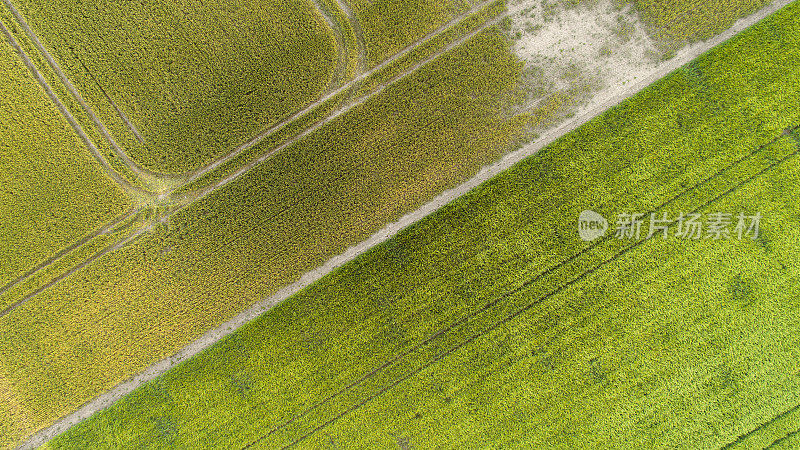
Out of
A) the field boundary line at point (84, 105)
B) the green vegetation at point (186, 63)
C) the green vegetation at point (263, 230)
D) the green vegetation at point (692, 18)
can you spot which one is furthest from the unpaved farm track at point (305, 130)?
the green vegetation at point (692, 18)

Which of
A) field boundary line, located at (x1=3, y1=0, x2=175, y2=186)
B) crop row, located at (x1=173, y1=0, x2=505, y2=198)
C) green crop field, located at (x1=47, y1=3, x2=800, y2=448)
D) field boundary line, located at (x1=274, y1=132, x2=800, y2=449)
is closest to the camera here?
green crop field, located at (x1=47, y1=3, x2=800, y2=448)

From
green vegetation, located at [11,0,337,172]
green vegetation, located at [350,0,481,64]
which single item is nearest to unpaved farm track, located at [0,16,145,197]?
green vegetation, located at [11,0,337,172]

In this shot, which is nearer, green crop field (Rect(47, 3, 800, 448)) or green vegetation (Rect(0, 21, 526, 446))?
green crop field (Rect(47, 3, 800, 448))

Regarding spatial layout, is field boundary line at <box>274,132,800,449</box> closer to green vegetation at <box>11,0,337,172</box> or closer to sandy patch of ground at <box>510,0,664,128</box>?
sandy patch of ground at <box>510,0,664,128</box>
